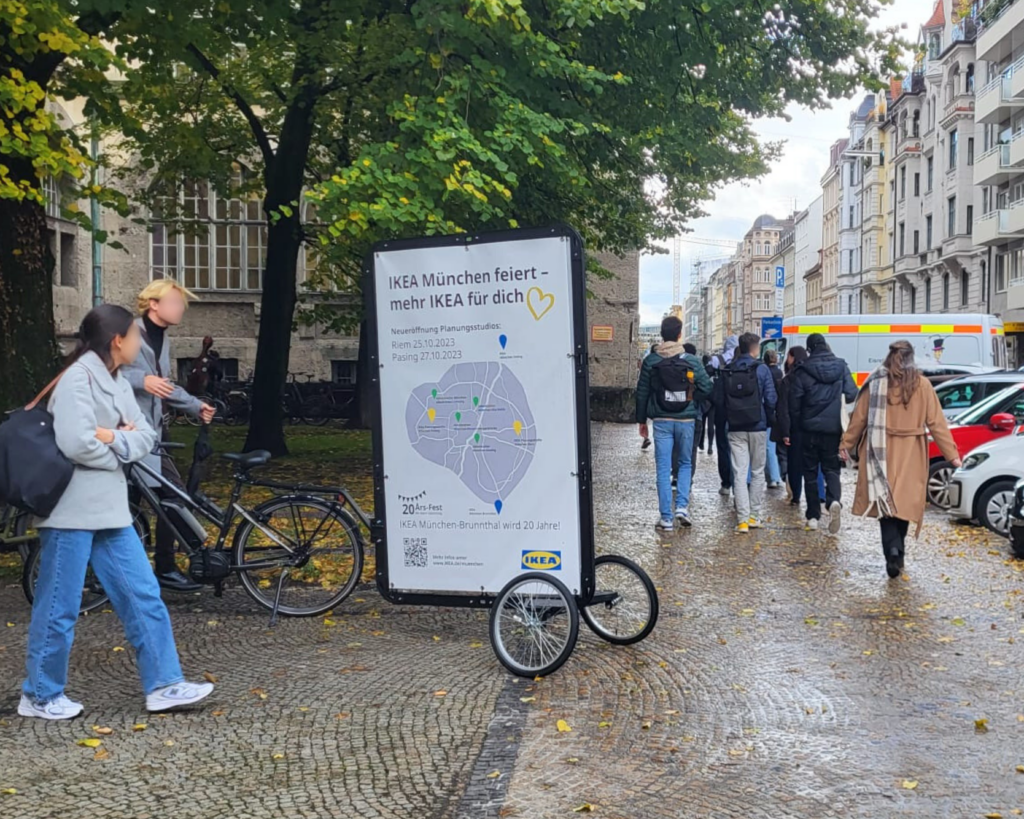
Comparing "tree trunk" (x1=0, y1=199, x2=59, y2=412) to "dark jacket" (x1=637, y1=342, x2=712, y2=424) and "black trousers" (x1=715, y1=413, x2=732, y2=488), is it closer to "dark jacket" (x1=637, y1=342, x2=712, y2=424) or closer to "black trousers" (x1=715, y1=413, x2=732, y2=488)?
"dark jacket" (x1=637, y1=342, x2=712, y2=424)

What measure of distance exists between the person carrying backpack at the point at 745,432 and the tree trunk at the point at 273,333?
27.4 feet

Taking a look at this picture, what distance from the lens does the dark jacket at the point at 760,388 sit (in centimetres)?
1163

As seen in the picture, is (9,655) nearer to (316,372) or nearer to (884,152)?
(316,372)

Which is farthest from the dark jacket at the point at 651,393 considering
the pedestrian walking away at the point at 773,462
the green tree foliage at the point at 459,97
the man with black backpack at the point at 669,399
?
the pedestrian walking away at the point at 773,462

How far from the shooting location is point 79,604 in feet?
16.9

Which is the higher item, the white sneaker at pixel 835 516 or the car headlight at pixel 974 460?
the car headlight at pixel 974 460

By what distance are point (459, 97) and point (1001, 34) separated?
4197cm

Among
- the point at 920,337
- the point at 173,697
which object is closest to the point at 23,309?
the point at 173,697

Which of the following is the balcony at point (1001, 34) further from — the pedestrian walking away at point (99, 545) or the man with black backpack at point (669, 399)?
the pedestrian walking away at point (99, 545)

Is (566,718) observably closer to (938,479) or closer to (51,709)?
(51,709)

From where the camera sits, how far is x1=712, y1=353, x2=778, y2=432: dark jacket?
11626mm

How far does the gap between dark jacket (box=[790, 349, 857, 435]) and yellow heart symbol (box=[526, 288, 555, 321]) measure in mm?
5640

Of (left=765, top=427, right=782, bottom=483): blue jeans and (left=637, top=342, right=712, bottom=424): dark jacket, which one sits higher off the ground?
(left=637, top=342, right=712, bottom=424): dark jacket

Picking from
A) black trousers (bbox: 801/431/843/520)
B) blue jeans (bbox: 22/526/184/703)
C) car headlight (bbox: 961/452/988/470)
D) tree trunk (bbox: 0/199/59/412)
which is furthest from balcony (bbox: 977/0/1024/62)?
blue jeans (bbox: 22/526/184/703)
